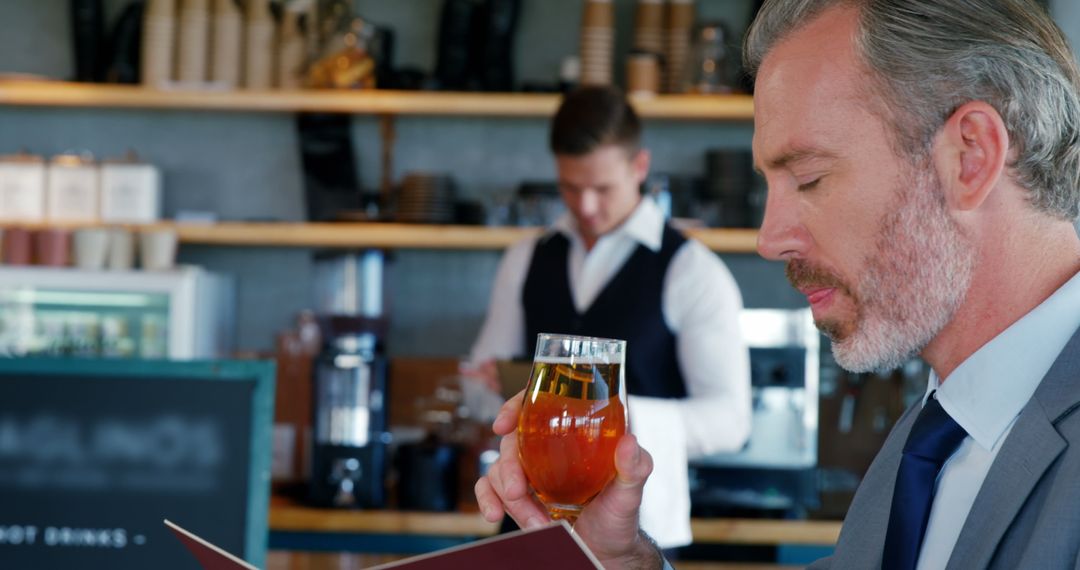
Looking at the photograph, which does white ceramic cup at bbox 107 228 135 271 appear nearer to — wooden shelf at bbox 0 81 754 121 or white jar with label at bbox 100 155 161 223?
white jar with label at bbox 100 155 161 223

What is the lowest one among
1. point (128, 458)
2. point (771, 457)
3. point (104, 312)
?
point (771, 457)

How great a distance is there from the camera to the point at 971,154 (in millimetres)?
1192

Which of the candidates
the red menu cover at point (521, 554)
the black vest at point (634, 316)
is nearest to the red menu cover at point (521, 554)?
the red menu cover at point (521, 554)

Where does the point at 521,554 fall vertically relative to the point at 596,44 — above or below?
below

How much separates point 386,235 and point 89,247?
943 mm

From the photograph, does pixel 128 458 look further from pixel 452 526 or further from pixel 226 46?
pixel 226 46

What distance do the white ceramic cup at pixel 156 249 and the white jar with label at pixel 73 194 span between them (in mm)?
233

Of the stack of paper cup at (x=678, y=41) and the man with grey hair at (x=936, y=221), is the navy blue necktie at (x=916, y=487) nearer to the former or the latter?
the man with grey hair at (x=936, y=221)

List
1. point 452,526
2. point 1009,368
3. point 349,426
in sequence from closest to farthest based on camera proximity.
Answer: point 1009,368, point 452,526, point 349,426

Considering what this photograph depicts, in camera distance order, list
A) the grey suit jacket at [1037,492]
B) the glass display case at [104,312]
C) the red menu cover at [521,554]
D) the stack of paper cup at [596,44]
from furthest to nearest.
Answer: the stack of paper cup at [596,44] < the glass display case at [104,312] < the grey suit jacket at [1037,492] < the red menu cover at [521,554]

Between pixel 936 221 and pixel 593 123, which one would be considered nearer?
pixel 936 221

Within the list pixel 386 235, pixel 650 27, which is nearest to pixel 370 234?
pixel 386 235

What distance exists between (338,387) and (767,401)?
126cm

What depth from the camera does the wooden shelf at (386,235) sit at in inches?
160
